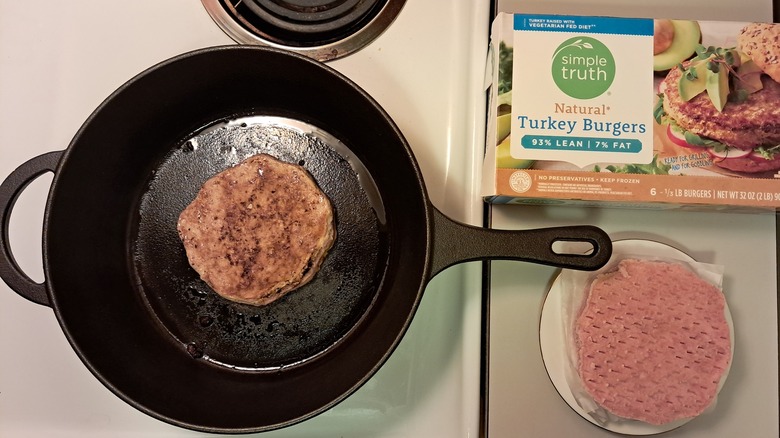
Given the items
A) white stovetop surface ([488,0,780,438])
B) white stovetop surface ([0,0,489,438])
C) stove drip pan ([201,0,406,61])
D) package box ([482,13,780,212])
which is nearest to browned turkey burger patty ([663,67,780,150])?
package box ([482,13,780,212])

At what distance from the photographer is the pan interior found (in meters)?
0.81

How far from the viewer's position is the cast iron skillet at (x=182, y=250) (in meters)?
0.72

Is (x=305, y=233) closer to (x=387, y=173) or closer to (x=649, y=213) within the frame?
(x=387, y=173)

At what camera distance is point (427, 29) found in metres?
0.77

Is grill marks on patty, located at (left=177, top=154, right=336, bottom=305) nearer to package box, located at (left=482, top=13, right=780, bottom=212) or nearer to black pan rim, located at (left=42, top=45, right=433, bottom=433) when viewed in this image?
black pan rim, located at (left=42, top=45, right=433, bottom=433)

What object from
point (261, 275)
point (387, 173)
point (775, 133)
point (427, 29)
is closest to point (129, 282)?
point (261, 275)

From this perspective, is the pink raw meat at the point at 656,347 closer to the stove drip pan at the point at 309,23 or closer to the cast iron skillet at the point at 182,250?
the cast iron skillet at the point at 182,250

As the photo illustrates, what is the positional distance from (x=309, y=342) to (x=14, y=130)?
1.63 ft

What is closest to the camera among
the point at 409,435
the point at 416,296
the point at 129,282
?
the point at 416,296

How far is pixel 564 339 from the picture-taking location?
2.38 feet

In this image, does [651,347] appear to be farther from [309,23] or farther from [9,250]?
[9,250]

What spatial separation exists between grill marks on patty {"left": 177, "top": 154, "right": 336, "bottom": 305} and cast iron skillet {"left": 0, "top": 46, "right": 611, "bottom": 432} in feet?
0.15

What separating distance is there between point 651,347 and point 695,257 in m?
0.14

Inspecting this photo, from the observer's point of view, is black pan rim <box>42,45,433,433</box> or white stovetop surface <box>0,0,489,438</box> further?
white stovetop surface <box>0,0,489,438</box>
